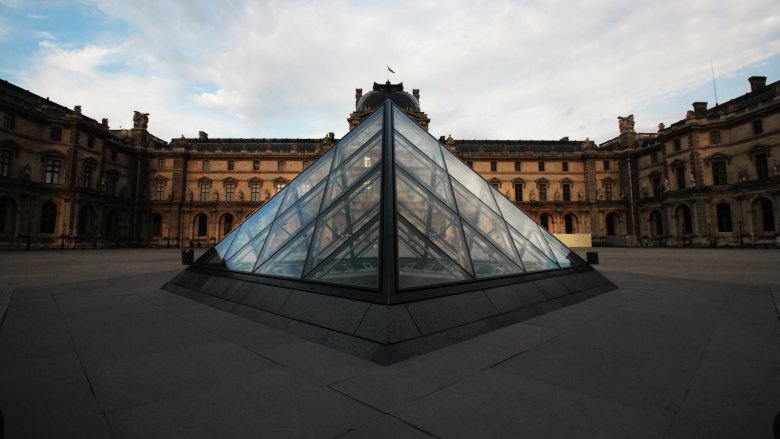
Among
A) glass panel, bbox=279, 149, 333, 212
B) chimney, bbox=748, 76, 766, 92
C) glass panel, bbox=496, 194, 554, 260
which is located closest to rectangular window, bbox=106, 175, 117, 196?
glass panel, bbox=279, 149, 333, 212

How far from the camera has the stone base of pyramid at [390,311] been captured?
3.23 m

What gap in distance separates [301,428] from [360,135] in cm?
590

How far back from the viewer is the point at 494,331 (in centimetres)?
393

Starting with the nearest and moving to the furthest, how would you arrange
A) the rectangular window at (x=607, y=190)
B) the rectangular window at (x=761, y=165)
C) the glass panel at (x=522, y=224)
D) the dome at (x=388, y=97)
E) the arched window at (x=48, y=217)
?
the glass panel at (x=522, y=224) → the arched window at (x=48, y=217) → the rectangular window at (x=761, y=165) → the dome at (x=388, y=97) → the rectangular window at (x=607, y=190)

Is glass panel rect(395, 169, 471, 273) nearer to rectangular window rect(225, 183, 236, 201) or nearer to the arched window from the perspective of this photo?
the arched window

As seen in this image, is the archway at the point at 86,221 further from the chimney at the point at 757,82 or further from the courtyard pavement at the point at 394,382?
the chimney at the point at 757,82

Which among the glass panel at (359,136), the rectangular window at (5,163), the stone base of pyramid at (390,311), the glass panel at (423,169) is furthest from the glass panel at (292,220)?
the rectangular window at (5,163)

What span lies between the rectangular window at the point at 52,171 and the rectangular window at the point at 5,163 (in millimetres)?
2873

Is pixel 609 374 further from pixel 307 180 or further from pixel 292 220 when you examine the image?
pixel 307 180

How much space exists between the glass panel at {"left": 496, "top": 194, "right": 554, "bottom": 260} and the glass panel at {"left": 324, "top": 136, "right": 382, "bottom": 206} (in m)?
2.80

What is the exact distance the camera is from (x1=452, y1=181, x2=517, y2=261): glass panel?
5586mm

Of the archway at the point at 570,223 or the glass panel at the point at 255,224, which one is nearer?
the glass panel at the point at 255,224

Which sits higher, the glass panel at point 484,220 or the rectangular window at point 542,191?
the rectangular window at point 542,191

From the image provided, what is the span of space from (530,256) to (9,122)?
146ft
